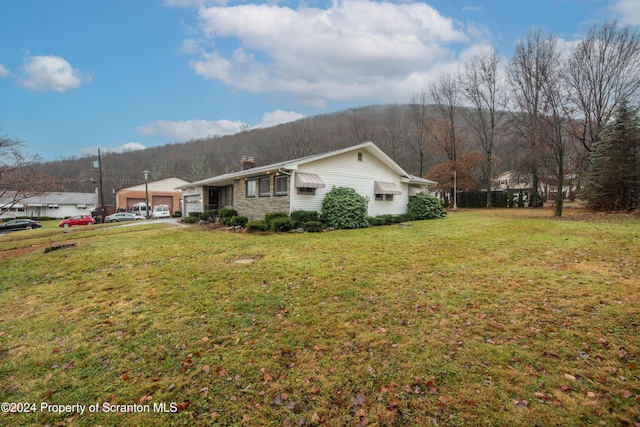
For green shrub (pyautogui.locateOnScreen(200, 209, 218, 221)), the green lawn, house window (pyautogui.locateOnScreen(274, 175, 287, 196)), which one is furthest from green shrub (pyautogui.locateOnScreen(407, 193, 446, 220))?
green shrub (pyautogui.locateOnScreen(200, 209, 218, 221))

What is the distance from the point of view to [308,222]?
1367cm

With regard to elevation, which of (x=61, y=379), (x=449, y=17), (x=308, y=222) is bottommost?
(x=61, y=379)

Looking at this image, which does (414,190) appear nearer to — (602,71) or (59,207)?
(602,71)

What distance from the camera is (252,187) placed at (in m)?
17.5

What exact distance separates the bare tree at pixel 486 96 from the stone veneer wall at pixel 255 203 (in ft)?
89.5

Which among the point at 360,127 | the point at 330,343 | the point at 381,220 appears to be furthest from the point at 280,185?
the point at 360,127

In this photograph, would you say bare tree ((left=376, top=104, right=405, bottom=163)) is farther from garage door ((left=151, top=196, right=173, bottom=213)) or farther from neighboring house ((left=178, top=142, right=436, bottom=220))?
garage door ((left=151, top=196, right=173, bottom=213))

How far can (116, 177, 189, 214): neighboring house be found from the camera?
140 feet

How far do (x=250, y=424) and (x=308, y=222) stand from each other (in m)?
11.3

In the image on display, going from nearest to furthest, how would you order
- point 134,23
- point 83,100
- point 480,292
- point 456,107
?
1. point 480,292
2. point 134,23
3. point 83,100
4. point 456,107

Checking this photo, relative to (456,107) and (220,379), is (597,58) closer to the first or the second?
(456,107)

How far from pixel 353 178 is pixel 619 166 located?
51.1 feet

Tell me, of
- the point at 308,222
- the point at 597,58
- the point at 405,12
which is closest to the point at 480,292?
the point at 308,222

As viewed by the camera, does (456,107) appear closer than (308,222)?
No
